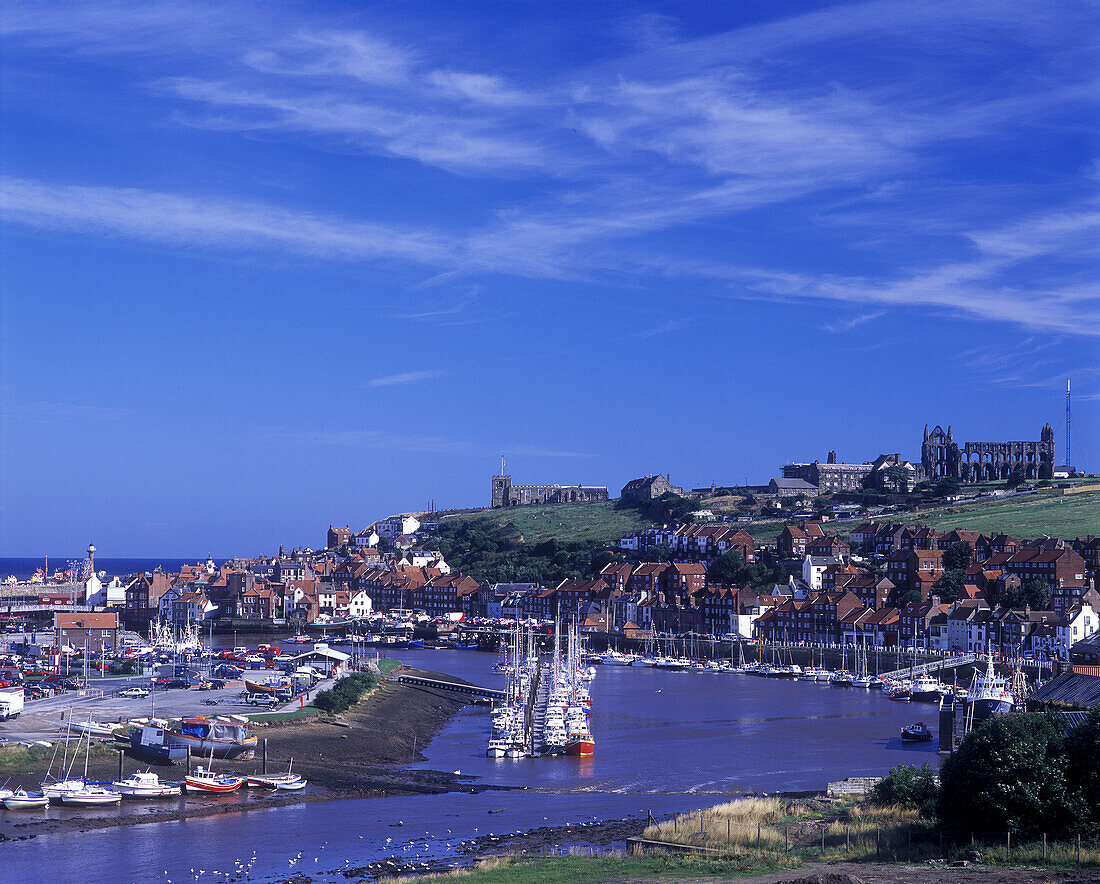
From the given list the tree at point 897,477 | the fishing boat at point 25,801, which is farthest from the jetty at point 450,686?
the tree at point 897,477

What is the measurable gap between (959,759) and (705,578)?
258 feet

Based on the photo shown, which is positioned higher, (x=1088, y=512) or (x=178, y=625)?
(x=1088, y=512)

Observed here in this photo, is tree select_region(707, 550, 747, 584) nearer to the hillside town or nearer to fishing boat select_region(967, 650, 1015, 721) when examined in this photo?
the hillside town

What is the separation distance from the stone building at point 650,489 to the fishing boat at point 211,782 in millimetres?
118614

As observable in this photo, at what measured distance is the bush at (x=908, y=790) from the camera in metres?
26.3

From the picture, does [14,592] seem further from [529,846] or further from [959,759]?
[959,759]

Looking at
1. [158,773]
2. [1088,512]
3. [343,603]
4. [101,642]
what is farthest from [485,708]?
[1088,512]

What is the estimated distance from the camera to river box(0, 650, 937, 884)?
2547 cm

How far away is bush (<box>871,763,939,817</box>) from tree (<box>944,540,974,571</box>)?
63213 millimetres

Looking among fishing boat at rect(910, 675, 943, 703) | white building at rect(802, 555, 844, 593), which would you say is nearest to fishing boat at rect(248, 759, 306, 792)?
fishing boat at rect(910, 675, 943, 703)

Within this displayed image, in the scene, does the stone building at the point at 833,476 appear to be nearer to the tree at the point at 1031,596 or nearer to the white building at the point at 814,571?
the white building at the point at 814,571

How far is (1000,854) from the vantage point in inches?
830

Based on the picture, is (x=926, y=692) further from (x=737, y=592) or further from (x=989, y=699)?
(x=737, y=592)

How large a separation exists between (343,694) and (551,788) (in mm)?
14681
